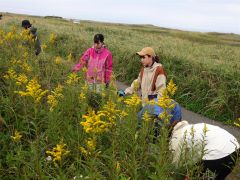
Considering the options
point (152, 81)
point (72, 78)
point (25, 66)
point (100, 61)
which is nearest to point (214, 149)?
point (152, 81)

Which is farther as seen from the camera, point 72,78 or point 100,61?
point 100,61

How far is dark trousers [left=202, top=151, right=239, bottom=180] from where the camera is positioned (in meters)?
4.04

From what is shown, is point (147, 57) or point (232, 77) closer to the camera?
point (147, 57)

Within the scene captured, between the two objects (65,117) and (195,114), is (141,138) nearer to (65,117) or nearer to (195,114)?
(65,117)

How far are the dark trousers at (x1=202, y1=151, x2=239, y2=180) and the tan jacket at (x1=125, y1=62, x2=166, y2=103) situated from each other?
173cm

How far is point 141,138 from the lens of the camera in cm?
381

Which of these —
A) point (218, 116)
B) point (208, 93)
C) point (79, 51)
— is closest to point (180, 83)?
point (208, 93)

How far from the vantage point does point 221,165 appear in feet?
13.4

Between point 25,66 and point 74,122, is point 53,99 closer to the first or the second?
point 74,122

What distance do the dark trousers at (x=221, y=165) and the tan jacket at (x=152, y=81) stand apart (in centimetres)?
173

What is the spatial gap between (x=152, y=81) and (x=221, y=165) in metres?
2.05

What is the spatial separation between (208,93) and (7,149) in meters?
6.67

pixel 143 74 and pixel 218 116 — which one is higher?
pixel 143 74

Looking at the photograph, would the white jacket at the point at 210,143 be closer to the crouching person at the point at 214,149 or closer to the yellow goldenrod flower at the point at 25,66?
the crouching person at the point at 214,149
